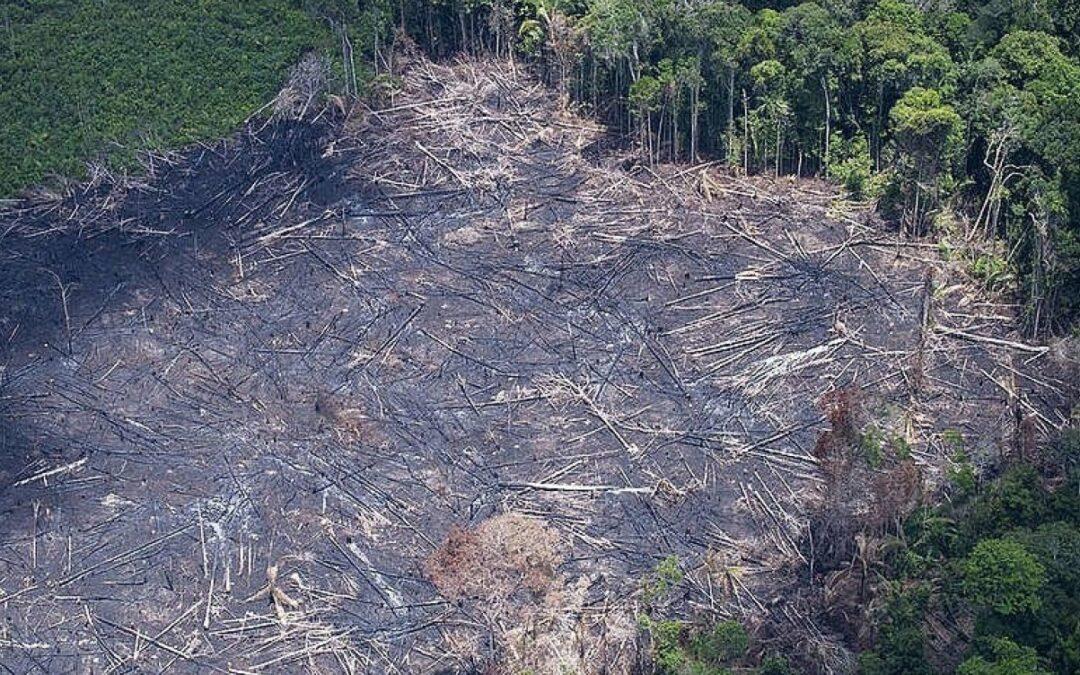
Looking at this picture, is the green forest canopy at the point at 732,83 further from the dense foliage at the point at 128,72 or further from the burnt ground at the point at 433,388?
the burnt ground at the point at 433,388

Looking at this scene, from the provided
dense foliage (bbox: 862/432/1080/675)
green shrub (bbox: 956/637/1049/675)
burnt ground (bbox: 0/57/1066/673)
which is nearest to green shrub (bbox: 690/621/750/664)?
burnt ground (bbox: 0/57/1066/673)

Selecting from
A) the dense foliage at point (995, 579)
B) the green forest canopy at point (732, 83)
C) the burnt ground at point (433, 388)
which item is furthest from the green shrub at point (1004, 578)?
the green forest canopy at point (732, 83)

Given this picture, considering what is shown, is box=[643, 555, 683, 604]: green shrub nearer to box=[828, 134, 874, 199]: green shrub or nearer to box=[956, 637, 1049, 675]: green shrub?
box=[956, 637, 1049, 675]: green shrub

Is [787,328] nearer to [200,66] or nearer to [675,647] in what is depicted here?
[675,647]

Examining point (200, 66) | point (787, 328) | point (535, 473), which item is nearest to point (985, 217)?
point (787, 328)

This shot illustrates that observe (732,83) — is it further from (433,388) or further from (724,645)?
(724,645)

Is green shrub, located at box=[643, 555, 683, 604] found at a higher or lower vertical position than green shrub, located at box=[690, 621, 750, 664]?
lower
